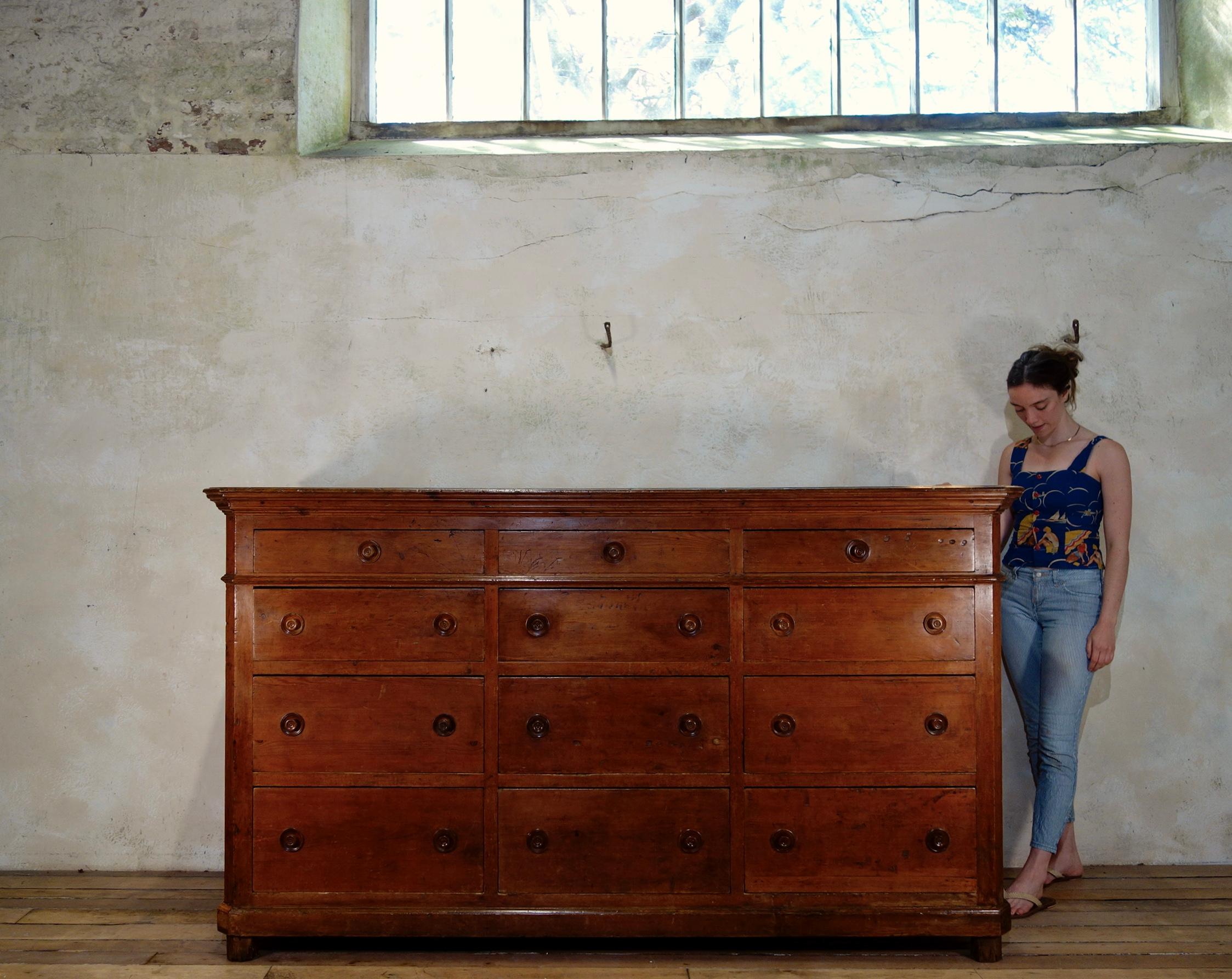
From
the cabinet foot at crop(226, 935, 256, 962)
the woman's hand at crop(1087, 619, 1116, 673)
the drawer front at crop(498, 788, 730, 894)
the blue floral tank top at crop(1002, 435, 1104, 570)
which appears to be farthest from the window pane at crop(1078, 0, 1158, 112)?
the cabinet foot at crop(226, 935, 256, 962)

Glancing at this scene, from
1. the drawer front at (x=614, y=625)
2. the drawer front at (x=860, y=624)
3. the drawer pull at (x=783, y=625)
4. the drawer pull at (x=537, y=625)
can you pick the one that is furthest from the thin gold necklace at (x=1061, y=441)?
the drawer pull at (x=537, y=625)

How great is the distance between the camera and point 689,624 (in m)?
2.62

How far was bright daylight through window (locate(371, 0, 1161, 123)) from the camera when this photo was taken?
384 centimetres

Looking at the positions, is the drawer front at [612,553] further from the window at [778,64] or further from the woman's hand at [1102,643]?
the window at [778,64]

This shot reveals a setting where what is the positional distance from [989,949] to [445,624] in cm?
176

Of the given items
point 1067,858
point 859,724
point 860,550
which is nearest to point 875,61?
point 860,550

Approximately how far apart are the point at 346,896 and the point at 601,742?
823mm

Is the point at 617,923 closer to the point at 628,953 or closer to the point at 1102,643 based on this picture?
the point at 628,953

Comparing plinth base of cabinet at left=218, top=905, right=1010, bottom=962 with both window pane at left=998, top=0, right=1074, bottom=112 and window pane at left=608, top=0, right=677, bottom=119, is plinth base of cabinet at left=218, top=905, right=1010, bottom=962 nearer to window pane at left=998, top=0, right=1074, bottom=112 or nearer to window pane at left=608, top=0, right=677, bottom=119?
window pane at left=608, top=0, right=677, bottom=119

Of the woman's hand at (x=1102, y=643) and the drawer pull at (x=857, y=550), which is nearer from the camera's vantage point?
the drawer pull at (x=857, y=550)

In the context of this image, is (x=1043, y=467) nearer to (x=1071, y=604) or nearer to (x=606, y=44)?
(x=1071, y=604)

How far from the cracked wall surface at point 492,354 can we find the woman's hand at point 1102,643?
59cm

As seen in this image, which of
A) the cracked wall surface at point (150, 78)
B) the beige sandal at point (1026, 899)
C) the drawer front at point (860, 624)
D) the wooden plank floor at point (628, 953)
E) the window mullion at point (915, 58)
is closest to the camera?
the wooden plank floor at point (628, 953)

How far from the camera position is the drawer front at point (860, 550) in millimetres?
2609
